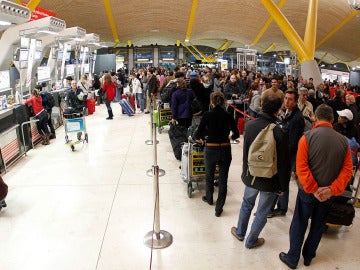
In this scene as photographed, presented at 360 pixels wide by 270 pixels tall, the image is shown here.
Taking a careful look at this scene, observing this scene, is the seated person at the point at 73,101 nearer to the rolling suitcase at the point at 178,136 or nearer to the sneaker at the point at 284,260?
the rolling suitcase at the point at 178,136

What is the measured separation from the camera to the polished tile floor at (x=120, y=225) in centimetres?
326

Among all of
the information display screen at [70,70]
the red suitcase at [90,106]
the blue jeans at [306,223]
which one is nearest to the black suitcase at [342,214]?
the blue jeans at [306,223]

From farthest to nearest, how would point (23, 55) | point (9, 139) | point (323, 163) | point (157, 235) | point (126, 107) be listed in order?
point (126, 107) → point (23, 55) → point (9, 139) → point (157, 235) → point (323, 163)

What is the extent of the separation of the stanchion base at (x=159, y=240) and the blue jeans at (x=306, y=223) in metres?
1.33

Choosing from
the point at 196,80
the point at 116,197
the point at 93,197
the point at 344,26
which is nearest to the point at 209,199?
the point at 116,197

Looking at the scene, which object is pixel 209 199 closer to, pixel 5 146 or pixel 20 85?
pixel 5 146

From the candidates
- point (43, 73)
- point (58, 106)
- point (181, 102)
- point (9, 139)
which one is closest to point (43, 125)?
point (9, 139)

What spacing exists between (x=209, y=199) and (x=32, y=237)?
92.7 inches

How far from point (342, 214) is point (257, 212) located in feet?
3.33

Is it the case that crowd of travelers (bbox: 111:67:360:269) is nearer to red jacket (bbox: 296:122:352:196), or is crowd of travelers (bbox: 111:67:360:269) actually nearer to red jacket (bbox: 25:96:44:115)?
red jacket (bbox: 296:122:352:196)

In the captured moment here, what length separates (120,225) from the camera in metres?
3.95

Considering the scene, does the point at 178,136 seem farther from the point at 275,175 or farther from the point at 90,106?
the point at 90,106

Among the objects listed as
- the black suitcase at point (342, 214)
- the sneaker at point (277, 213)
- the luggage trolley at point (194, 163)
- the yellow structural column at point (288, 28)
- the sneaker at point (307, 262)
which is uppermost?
the yellow structural column at point (288, 28)

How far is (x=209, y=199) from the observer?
4.46 metres
